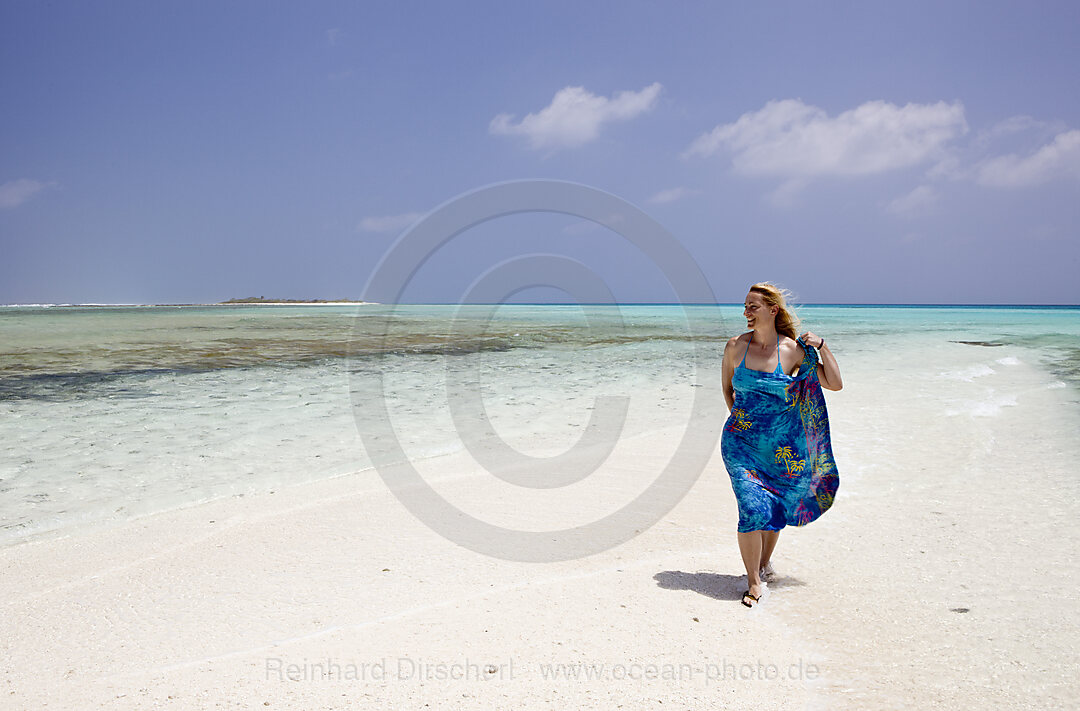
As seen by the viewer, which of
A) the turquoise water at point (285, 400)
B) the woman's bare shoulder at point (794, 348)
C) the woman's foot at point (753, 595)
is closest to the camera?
the woman's foot at point (753, 595)

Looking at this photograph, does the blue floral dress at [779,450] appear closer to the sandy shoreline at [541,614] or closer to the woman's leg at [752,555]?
the woman's leg at [752,555]

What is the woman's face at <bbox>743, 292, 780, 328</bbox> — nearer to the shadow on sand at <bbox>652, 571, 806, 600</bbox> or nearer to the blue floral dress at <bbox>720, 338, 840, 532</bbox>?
the blue floral dress at <bbox>720, 338, 840, 532</bbox>

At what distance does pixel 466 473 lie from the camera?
598 cm

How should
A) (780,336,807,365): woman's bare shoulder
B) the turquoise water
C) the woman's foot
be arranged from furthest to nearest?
1. the turquoise water
2. (780,336,807,365): woman's bare shoulder
3. the woman's foot

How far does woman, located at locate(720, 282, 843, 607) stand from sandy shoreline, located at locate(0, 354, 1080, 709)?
44 centimetres

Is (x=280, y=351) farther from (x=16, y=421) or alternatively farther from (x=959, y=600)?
(x=959, y=600)

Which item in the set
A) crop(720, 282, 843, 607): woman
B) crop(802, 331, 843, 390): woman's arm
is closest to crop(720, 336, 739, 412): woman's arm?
crop(720, 282, 843, 607): woman

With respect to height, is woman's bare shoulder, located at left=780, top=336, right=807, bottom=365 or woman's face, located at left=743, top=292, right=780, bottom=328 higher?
woman's face, located at left=743, top=292, right=780, bottom=328

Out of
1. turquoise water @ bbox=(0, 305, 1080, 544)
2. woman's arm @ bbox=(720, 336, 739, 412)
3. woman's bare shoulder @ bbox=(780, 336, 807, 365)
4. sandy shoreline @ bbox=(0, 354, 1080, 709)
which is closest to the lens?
sandy shoreline @ bbox=(0, 354, 1080, 709)

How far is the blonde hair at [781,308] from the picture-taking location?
133 inches

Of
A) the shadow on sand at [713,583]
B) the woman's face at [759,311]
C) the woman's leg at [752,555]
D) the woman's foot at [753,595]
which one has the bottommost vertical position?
the shadow on sand at [713,583]

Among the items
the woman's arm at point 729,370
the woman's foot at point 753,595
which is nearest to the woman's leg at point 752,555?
the woman's foot at point 753,595

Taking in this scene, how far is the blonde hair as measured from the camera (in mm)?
3367

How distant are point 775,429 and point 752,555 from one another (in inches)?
25.9
